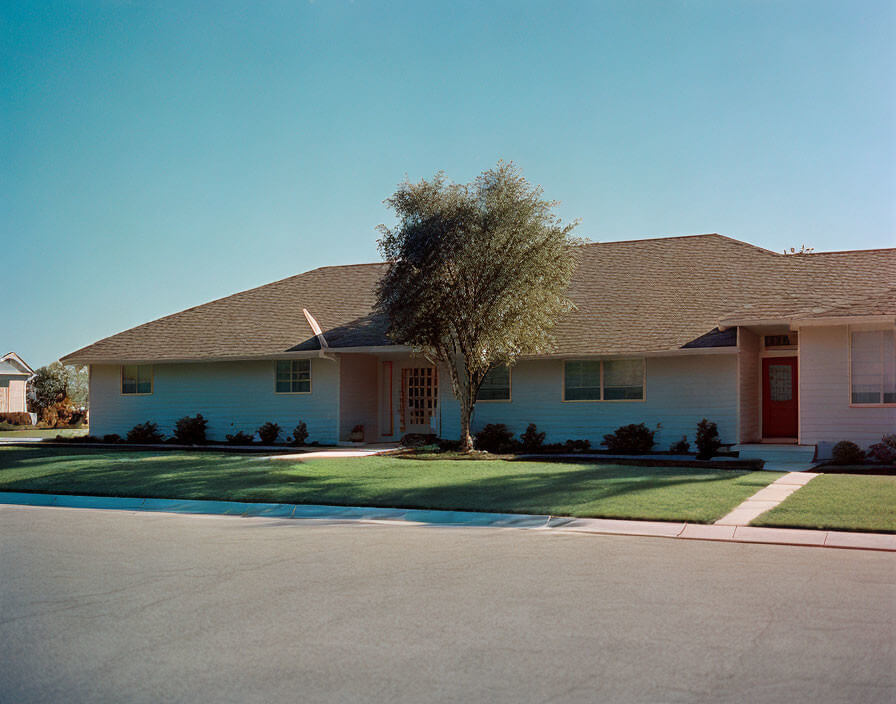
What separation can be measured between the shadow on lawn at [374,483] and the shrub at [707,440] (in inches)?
145

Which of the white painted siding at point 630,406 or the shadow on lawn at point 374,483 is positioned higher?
the white painted siding at point 630,406

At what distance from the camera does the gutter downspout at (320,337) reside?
25.3 meters

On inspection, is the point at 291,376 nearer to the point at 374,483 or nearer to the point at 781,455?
the point at 374,483

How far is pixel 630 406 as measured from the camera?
23547 millimetres

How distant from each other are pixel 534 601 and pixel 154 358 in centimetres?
2312

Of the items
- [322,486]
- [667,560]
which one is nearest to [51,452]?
[322,486]

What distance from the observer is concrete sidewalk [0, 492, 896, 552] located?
10.2m

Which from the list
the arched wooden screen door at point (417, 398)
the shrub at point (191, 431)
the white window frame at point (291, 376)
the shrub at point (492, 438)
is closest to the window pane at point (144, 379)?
the shrub at point (191, 431)

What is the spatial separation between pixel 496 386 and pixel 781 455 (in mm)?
8225

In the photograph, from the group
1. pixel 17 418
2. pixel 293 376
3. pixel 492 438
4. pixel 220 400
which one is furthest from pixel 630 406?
pixel 17 418

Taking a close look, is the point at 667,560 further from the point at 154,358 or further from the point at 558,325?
the point at 154,358

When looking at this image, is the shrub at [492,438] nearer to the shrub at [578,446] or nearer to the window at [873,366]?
the shrub at [578,446]

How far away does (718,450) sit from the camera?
2195cm

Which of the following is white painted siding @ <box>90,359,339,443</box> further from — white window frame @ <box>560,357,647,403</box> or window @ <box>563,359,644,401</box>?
window @ <box>563,359,644,401</box>
